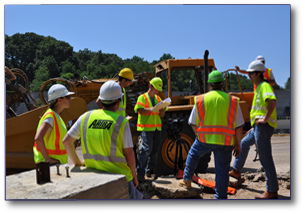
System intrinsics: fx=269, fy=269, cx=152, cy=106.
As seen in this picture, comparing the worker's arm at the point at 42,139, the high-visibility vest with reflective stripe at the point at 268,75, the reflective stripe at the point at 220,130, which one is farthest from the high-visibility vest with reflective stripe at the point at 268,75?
the worker's arm at the point at 42,139

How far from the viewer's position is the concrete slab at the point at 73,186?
213cm

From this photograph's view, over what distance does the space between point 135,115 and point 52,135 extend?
3.73 metres

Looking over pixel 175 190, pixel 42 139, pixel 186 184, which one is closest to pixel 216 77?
pixel 186 184

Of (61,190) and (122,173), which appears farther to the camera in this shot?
(122,173)

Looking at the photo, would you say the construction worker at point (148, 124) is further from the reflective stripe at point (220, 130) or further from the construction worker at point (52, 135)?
the construction worker at point (52, 135)

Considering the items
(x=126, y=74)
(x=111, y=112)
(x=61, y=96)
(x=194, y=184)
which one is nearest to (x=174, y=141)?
(x=194, y=184)

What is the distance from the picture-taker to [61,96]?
327 cm

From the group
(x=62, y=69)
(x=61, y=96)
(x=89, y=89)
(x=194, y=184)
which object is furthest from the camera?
(x=89, y=89)

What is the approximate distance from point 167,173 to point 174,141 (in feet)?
2.49

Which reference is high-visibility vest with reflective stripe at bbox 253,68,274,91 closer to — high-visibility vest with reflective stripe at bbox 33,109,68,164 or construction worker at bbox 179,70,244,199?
construction worker at bbox 179,70,244,199

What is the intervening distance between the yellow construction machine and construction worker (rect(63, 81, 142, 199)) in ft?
9.45

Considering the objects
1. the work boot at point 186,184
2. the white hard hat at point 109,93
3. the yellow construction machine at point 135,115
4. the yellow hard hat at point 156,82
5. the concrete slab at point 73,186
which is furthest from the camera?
the yellow construction machine at point 135,115

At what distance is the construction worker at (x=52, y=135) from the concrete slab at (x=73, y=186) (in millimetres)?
499

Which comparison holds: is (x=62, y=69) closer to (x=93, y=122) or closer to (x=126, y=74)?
(x=126, y=74)
